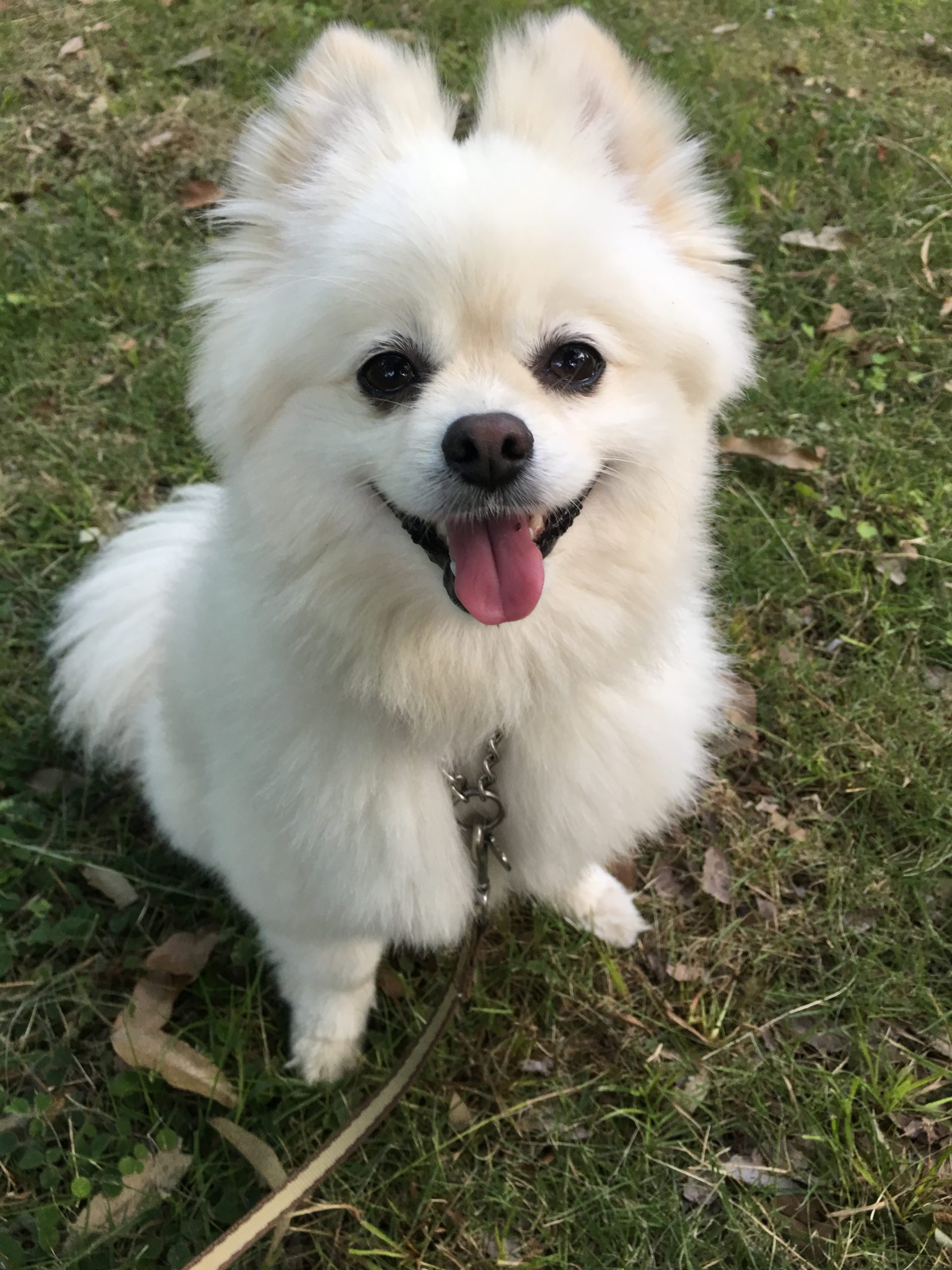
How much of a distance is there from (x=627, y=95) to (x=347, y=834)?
1.43 meters

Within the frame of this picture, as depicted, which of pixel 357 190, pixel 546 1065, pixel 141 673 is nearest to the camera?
pixel 357 190

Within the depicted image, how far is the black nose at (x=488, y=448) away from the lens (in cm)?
132

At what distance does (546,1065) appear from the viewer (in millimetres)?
2201

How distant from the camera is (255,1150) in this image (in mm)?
1978

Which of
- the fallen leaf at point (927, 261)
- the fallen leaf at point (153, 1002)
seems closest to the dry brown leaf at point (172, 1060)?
the fallen leaf at point (153, 1002)

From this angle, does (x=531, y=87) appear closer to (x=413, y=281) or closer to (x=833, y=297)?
(x=413, y=281)

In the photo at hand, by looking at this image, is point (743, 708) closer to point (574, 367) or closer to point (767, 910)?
point (767, 910)

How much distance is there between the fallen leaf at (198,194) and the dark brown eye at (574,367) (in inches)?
124

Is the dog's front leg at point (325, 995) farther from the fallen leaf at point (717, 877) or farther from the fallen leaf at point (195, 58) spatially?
the fallen leaf at point (195, 58)

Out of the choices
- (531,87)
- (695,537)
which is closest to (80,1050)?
(695,537)

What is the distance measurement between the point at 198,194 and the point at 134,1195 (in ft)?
12.8

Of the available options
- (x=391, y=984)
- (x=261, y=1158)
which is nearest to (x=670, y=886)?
(x=391, y=984)

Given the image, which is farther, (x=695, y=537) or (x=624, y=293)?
(x=695, y=537)

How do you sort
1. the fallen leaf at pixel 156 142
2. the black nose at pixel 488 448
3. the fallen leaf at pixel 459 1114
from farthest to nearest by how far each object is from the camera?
the fallen leaf at pixel 156 142, the fallen leaf at pixel 459 1114, the black nose at pixel 488 448
